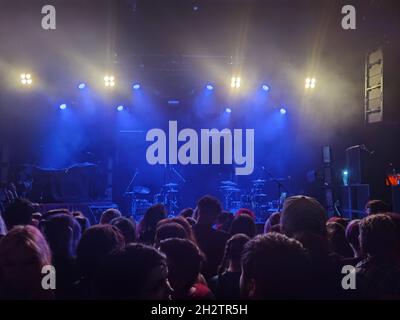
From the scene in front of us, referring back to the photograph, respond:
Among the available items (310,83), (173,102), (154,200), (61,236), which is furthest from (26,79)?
(61,236)

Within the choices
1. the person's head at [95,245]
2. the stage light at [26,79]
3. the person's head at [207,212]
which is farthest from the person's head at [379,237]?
the stage light at [26,79]

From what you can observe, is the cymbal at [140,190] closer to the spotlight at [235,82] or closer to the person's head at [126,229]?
the spotlight at [235,82]

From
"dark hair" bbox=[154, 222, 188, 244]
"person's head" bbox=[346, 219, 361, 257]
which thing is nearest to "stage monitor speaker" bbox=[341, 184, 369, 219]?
"person's head" bbox=[346, 219, 361, 257]

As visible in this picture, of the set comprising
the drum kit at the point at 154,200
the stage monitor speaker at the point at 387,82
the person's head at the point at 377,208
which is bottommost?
the drum kit at the point at 154,200

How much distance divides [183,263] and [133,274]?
1.28ft

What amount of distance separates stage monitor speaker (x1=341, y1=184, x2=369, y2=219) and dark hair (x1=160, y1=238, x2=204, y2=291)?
6293 millimetres

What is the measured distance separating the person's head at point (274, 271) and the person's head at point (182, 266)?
1.15ft

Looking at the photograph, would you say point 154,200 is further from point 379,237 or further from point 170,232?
point 379,237

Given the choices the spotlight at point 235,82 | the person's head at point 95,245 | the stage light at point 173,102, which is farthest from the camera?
the stage light at point 173,102

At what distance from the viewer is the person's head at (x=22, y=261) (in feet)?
6.26

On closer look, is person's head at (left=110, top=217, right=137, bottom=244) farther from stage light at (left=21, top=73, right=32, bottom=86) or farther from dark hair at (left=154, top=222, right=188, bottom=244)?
stage light at (left=21, top=73, right=32, bottom=86)
